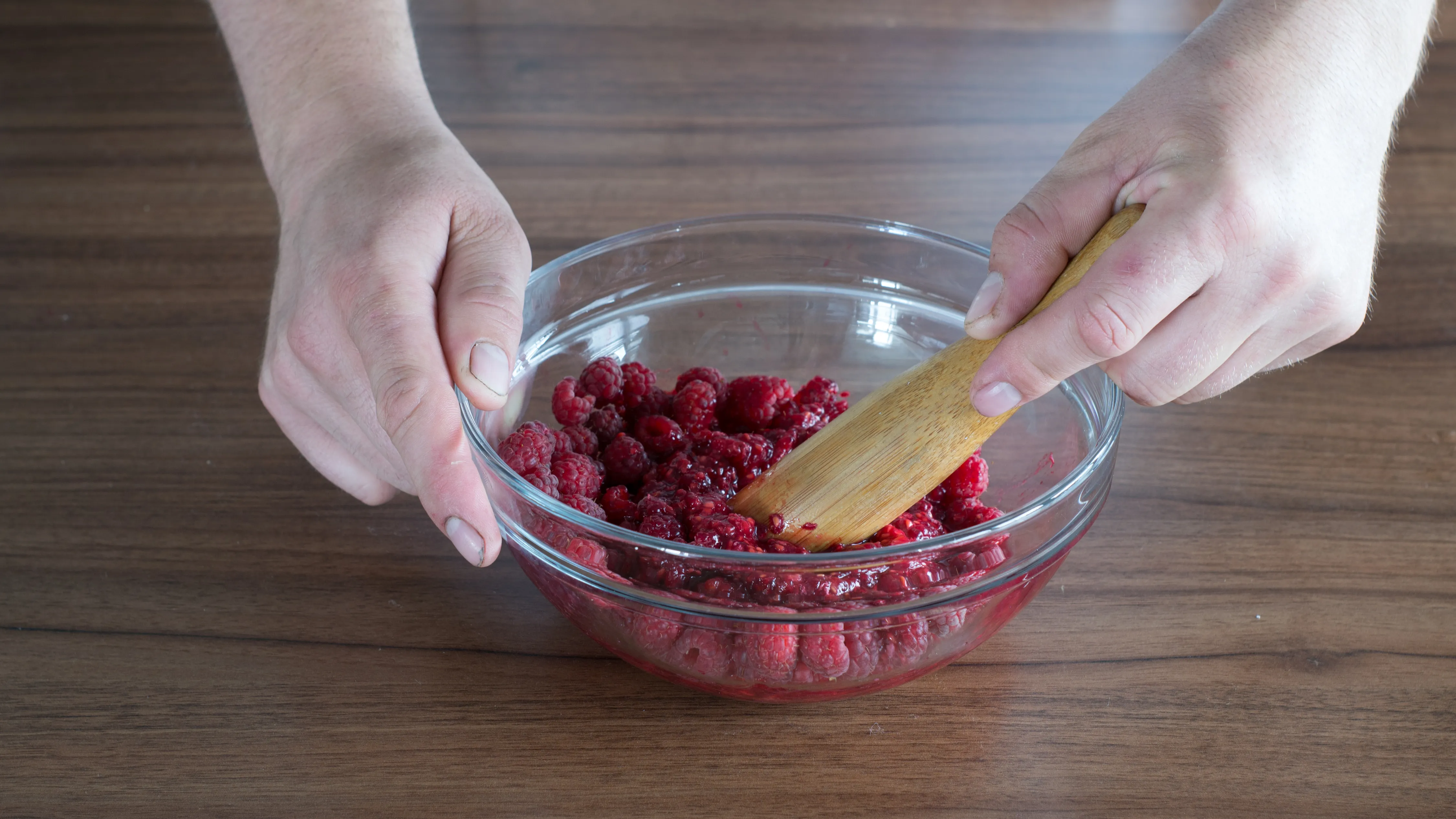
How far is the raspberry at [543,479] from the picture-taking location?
3.48 ft

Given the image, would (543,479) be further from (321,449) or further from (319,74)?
(319,74)

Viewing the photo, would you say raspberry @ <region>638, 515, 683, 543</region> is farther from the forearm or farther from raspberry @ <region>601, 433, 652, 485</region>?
the forearm

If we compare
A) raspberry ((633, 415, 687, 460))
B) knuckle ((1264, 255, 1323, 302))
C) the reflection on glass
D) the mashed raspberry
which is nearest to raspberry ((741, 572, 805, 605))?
the mashed raspberry

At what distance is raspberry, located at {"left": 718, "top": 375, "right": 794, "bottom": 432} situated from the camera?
1.25m

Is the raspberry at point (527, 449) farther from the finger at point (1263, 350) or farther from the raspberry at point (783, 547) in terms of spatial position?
the finger at point (1263, 350)

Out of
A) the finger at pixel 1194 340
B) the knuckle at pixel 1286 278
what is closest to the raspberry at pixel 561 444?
the finger at pixel 1194 340

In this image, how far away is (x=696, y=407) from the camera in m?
1.23

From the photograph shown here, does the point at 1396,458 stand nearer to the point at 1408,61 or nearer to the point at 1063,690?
the point at 1408,61

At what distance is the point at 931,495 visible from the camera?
1.19 meters

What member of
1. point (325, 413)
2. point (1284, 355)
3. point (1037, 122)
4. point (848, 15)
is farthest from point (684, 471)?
point (848, 15)

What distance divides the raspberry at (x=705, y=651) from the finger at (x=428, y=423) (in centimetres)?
18

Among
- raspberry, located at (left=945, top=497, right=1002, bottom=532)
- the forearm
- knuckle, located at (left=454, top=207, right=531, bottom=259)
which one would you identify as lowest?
raspberry, located at (left=945, top=497, right=1002, bottom=532)

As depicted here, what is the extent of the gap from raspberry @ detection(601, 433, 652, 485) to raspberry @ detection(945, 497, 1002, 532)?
1.03ft

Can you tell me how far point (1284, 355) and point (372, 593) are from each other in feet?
3.09
